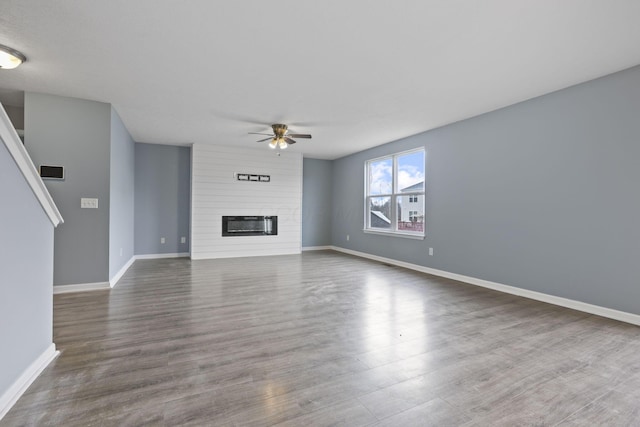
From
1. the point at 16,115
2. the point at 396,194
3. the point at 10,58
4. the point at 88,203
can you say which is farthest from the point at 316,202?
the point at 10,58

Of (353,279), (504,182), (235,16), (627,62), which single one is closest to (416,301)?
(353,279)

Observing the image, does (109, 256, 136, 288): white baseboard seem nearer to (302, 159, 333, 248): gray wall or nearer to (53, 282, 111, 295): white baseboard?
(53, 282, 111, 295): white baseboard

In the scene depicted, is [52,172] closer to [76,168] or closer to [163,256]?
[76,168]

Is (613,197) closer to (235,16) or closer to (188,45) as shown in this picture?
(235,16)

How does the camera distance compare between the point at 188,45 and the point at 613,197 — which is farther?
the point at 613,197

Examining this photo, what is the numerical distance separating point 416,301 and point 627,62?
322cm

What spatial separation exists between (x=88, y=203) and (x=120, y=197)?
0.92 metres

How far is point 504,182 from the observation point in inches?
161

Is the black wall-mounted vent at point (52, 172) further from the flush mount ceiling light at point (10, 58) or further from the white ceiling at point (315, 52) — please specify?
the flush mount ceiling light at point (10, 58)

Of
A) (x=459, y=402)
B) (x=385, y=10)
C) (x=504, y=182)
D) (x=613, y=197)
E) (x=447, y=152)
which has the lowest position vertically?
(x=459, y=402)

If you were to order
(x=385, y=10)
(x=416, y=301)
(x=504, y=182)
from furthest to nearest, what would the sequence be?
(x=504, y=182)
(x=416, y=301)
(x=385, y=10)

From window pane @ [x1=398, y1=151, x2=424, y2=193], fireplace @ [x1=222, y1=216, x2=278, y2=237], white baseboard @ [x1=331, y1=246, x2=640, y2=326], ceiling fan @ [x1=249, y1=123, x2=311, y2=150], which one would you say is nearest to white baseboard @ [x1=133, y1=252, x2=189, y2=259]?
fireplace @ [x1=222, y1=216, x2=278, y2=237]

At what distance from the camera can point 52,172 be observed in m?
3.77

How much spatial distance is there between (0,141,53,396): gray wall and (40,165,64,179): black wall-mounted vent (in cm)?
218
